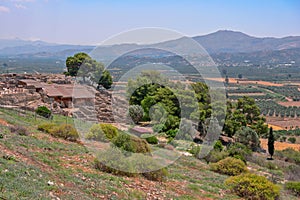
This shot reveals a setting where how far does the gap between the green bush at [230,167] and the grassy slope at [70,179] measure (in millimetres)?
930

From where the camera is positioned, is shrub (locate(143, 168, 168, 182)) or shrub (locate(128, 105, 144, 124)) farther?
shrub (locate(128, 105, 144, 124))

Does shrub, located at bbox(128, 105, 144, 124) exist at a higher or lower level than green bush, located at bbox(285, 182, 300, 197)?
higher

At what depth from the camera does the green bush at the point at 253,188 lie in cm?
1133

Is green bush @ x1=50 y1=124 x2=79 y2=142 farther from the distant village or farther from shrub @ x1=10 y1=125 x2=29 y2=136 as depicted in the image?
the distant village

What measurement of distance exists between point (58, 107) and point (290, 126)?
38435mm

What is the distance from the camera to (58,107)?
26.2 m

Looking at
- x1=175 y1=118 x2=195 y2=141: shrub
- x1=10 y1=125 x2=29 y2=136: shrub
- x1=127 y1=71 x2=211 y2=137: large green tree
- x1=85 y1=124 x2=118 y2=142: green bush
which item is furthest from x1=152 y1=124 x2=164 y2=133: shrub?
x1=10 y1=125 x2=29 y2=136: shrub

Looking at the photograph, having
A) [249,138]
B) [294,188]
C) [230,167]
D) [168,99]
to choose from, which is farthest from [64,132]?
[249,138]

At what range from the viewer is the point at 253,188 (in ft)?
37.4

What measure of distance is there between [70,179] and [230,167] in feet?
27.5

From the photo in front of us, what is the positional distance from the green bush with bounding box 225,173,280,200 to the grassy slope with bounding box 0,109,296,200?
43cm

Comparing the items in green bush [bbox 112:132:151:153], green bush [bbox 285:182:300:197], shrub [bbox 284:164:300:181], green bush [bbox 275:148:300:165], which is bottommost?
green bush [bbox 275:148:300:165]

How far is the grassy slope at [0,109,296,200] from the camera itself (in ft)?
24.5

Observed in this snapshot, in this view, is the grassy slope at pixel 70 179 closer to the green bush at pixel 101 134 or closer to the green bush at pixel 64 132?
the green bush at pixel 64 132
